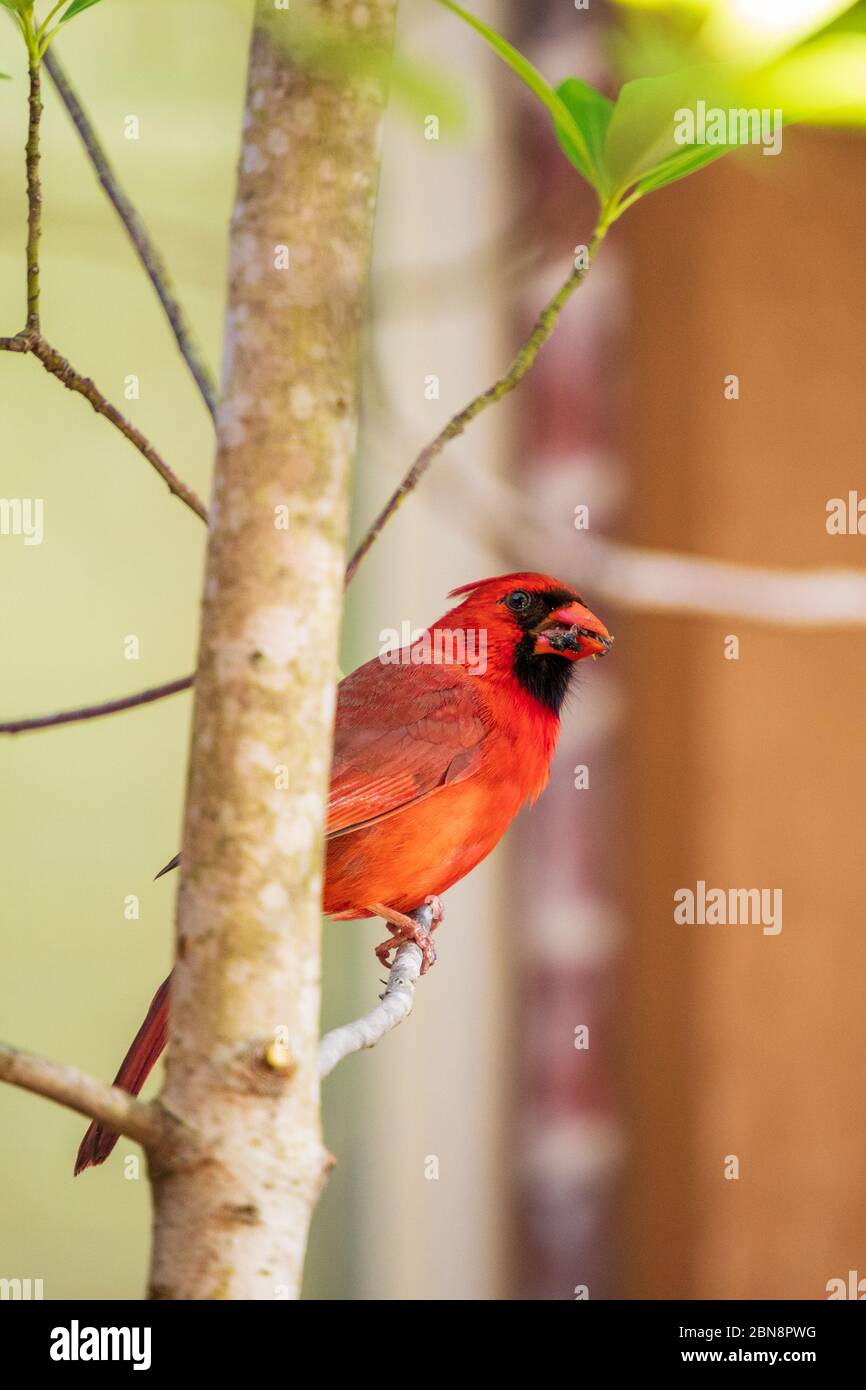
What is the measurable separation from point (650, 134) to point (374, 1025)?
57 cm

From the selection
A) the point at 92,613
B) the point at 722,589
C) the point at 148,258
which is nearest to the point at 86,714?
the point at 148,258

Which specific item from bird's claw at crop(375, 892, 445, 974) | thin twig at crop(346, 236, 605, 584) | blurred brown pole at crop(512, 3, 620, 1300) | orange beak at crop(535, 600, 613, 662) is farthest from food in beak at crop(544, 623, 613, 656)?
blurred brown pole at crop(512, 3, 620, 1300)

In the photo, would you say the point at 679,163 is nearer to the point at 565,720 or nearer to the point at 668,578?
the point at 668,578

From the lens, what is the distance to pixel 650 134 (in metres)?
0.81

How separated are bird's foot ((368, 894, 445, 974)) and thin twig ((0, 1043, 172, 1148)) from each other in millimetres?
483

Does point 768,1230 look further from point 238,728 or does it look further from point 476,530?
point 238,728

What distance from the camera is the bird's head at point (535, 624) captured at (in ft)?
3.84

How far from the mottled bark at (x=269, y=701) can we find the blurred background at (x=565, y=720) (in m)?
0.82

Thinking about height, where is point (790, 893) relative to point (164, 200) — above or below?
below

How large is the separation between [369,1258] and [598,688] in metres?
0.95

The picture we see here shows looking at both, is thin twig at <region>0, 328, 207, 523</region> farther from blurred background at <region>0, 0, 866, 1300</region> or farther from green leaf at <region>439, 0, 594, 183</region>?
blurred background at <region>0, 0, 866, 1300</region>

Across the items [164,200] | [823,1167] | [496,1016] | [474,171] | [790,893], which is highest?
[474,171]

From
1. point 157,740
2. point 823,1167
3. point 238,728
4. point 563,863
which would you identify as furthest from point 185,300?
point 823,1167

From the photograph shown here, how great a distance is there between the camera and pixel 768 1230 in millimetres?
1921
